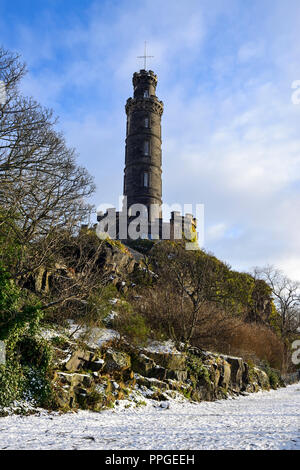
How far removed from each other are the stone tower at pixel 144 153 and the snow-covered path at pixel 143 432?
28403mm

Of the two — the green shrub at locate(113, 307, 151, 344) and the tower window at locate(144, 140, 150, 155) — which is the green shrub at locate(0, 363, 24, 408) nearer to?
the green shrub at locate(113, 307, 151, 344)

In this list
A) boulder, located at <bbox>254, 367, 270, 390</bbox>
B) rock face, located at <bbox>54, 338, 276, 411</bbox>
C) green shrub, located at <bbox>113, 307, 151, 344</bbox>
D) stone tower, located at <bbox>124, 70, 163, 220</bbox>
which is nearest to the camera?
rock face, located at <bbox>54, 338, 276, 411</bbox>

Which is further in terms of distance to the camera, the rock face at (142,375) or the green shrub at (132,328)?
the green shrub at (132,328)

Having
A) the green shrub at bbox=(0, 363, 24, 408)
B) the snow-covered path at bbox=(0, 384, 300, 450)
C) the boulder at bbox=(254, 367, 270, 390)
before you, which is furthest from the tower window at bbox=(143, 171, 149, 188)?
the green shrub at bbox=(0, 363, 24, 408)

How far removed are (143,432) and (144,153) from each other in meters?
33.8

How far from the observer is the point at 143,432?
639cm

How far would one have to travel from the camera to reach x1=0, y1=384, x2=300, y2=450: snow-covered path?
17.5ft

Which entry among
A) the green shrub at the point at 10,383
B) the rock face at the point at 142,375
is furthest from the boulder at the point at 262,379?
the green shrub at the point at 10,383

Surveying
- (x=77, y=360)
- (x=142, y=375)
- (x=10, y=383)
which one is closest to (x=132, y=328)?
(x=142, y=375)

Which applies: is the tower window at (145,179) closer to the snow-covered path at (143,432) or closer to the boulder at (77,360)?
the boulder at (77,360)

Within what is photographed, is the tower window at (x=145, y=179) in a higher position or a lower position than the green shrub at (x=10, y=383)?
higher

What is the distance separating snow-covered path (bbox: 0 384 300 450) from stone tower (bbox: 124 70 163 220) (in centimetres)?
2840

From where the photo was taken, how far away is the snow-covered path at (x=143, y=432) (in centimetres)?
533

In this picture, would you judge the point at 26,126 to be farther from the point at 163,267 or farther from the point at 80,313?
Result: the point at 163,267
